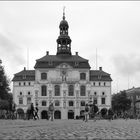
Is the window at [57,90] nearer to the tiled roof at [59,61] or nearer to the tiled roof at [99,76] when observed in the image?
the tiled roof at [59,61]

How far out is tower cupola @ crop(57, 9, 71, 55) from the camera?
91.2 meters

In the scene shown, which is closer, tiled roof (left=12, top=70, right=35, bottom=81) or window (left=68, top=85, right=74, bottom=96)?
window (left=68, top=85, right=74, bottom=96)

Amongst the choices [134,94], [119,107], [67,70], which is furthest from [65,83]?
[134,94]

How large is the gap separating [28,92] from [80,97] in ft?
43.8

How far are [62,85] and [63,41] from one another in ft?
36.9

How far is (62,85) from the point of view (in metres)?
89.7

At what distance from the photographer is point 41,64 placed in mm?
91000

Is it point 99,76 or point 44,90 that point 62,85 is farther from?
point 99,76

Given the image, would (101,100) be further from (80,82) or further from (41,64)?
(41,64)

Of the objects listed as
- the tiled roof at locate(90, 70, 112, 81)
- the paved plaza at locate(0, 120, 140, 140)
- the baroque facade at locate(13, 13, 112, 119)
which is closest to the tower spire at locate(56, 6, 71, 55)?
the baroque facade at locate(13, 13, 112, 119)

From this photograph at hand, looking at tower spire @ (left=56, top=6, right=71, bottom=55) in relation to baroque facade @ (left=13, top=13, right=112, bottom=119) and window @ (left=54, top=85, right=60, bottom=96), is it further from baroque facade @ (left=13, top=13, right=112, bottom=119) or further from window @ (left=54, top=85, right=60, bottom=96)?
window @ (left=54, top=85, right=60, bottom=96)

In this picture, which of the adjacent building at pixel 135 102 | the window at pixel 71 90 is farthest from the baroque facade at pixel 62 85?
the adjacent building at pixel 135 102

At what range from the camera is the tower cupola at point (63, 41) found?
3590 inches

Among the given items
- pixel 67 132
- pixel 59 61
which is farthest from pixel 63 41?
pixel 67 132
